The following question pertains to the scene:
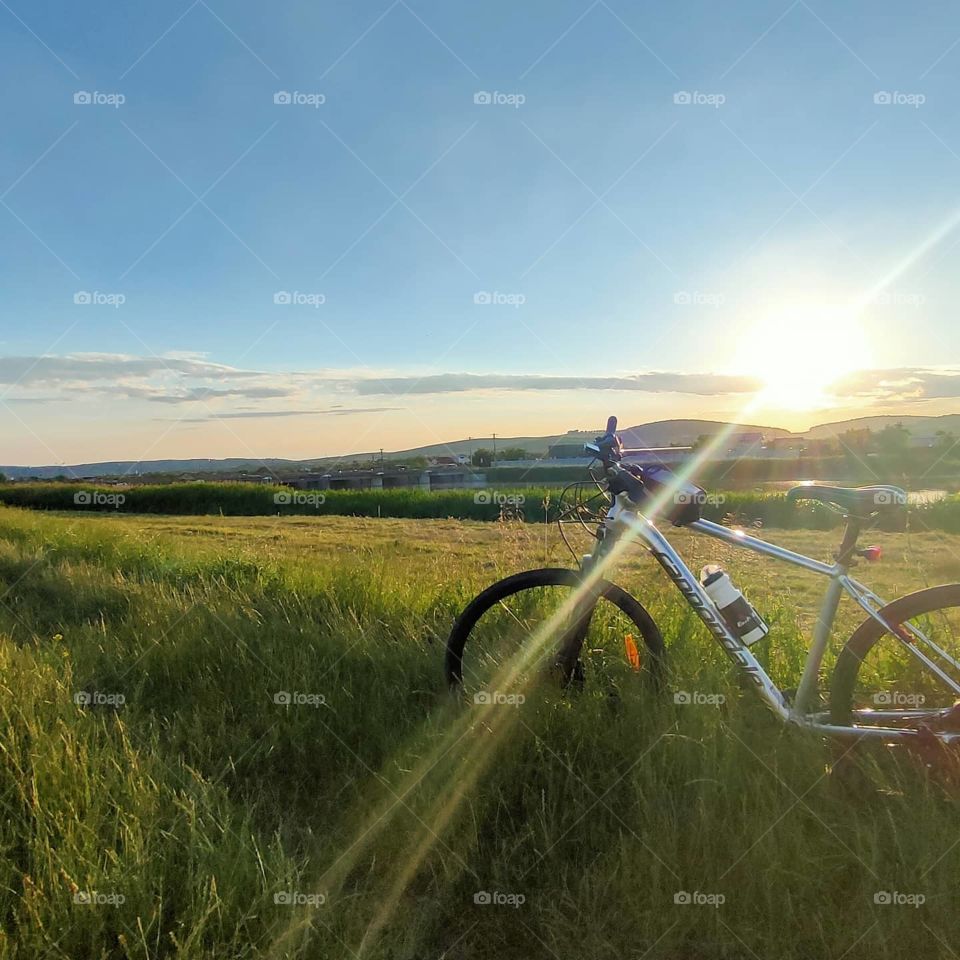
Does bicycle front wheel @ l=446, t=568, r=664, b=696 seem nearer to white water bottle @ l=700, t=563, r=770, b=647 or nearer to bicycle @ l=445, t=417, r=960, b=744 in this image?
bicycle @ l=445, t=417, r=960, b=744

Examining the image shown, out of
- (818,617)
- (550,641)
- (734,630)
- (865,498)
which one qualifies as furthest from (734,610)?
(550,641)

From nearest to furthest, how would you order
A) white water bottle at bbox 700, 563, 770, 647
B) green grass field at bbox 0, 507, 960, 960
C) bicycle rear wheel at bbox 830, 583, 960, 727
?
green grass field at bbox 0, 507, 960, 960, bicycle rear wheel at bbox 830, 583, 960, 727, white water bottle at bbox 700, 563, 770, 647

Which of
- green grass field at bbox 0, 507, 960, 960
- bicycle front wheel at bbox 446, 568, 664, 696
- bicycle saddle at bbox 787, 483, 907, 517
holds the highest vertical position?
bicycle saddle at bbox 787, 483, 907, 517

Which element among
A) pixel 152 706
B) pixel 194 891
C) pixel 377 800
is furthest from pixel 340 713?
pixel 194 891

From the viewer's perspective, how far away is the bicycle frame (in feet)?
10.0

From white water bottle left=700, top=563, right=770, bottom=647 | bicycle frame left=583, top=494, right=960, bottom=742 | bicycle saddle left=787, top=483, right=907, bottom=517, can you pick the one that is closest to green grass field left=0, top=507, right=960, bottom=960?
bicycle frame left=583, top=494, right=960, bottom=742

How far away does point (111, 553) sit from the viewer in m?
9.73

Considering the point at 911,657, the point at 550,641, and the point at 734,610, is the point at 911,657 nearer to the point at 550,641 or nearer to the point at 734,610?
the point at 734,610

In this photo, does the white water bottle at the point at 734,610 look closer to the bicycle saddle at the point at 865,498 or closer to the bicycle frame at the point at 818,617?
the bicycle frame at the point at 818,617

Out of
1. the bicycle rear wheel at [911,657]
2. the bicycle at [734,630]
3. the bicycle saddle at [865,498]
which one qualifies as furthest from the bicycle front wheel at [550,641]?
the bicycle saddle at [865,498]

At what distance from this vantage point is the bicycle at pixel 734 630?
306 cm

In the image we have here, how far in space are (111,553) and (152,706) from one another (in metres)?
6.57

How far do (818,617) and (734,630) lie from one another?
366mm

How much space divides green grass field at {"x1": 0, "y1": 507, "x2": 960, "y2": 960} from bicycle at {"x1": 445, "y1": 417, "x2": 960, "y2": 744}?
16 cm
